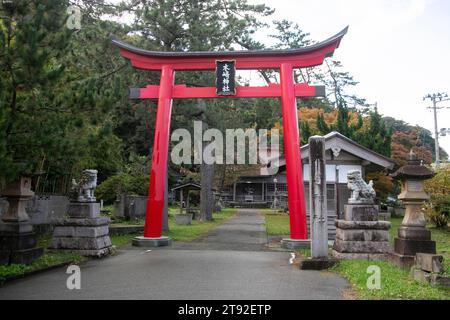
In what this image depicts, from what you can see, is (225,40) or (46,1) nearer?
(46,1)

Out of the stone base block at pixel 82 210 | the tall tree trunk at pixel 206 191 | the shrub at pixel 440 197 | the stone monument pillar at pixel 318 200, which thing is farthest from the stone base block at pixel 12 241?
the shrub at pixel 440 197

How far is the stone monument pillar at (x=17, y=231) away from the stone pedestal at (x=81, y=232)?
1.68 meters

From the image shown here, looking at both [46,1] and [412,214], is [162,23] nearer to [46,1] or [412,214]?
[46,1]

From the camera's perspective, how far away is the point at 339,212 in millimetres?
16672

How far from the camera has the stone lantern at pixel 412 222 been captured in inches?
344

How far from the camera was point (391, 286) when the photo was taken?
6992 millimetres

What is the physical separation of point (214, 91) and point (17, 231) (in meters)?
7.93

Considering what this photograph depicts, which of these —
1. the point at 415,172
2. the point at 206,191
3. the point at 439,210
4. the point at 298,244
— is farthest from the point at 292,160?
the point at 206,191

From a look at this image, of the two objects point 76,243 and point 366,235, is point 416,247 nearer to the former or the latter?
point 366,235

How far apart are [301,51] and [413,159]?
6.11m

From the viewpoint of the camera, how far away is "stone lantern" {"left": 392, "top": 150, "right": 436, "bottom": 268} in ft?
28.7

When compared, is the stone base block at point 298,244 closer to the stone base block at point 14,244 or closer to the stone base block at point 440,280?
the stone base block at point 440,280
